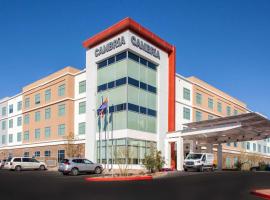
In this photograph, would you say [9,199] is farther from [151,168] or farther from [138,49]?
[138,49]

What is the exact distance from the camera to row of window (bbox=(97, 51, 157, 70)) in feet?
137

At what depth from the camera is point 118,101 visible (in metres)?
42.1

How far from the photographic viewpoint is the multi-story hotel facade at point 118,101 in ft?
136

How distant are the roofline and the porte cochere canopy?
11.7 meters

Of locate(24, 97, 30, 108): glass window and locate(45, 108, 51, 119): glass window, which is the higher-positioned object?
locate(24, 97, 30, 108): glass window

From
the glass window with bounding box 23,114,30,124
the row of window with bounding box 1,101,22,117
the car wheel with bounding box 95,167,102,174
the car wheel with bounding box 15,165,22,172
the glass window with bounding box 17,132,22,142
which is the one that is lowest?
the car wheel with bounding box 15,165,22,172

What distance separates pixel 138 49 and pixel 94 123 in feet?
36.6

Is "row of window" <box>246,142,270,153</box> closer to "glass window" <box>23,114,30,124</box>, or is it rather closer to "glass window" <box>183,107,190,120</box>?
"glass window" <box>183,107,190,120</box>

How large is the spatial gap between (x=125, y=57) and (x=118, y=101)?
5.42m

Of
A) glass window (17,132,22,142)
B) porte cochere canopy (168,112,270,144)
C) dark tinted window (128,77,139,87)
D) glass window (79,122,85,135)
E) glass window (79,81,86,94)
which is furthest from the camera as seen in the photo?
glass window (17,132,22,142)

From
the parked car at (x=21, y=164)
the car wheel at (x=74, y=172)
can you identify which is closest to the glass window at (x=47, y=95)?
the parked car at (x=21, y=164)

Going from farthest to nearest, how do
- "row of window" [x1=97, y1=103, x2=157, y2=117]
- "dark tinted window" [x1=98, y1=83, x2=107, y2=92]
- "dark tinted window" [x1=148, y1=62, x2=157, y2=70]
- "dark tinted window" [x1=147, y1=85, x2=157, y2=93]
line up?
"dark tinted window" [x1=148, y1=62, x2=157, y2=70] → "dark tinted window" [x1=98, y1=83, x2=107, y2=92] → "dark tinted window" [x1=147, y1=85, x2=157, y2=93] → "row of window" [x1=97, y1=103, x2=157, y2=117]

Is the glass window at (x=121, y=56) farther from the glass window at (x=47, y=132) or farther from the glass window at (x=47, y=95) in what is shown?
the glass window at (x=47, y=132)

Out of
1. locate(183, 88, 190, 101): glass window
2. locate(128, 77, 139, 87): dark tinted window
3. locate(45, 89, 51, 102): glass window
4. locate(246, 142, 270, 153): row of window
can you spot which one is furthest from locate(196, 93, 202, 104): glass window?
locate(246, 142, 270, 153): row of window
